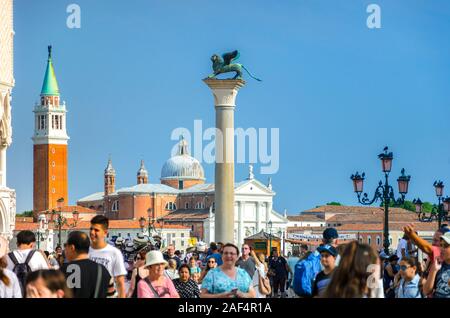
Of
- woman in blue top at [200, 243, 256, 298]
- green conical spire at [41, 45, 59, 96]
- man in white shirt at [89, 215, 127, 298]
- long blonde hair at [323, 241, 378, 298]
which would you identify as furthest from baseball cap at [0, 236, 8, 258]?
green conical spire at [41, 45, 59, 96]

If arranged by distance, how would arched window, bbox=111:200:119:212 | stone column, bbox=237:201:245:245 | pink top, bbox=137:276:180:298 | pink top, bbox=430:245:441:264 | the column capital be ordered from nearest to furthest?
pink top, bbox=137:276:180:298
pink top, bbox=430:245:441:264
the column capital
stone column, bbox=237:201:245:245
arched window, bbox=111:200:119:212

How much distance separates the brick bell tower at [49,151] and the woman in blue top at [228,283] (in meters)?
98.5

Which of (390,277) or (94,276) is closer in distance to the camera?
(94,276)

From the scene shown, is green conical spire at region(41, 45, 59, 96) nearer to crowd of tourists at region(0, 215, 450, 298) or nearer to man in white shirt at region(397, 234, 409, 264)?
man in white shirt at region(397, 234, 409, 264)

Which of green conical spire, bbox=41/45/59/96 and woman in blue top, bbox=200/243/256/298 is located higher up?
green conical spire, bbox=41/45/59/96

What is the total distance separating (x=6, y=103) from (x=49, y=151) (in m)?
78.7

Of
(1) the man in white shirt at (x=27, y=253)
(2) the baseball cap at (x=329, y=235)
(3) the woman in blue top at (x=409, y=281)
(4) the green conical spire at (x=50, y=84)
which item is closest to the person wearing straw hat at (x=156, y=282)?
(1) the man in white shirt at (x=27, y=253)

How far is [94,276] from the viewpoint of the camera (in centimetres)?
797

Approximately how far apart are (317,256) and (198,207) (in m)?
115

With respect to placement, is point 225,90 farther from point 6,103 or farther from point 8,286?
point 8,286

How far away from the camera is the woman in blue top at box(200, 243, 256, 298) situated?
870 centimetres

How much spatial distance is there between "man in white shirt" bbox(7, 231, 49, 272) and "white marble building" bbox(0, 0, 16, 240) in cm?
2156
